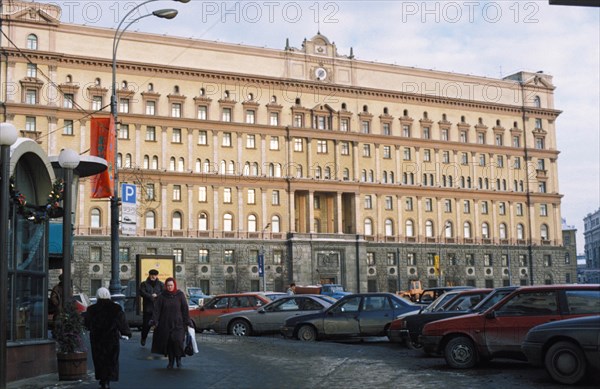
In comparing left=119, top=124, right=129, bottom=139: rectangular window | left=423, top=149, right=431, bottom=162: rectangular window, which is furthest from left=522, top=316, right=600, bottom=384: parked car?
left=423, top=149, right=431, bottom=162: rectangular window

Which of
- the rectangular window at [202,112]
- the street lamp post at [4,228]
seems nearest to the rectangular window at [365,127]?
the rectangular window at [202,112]

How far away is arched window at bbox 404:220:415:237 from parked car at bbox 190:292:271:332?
55800 millimetres

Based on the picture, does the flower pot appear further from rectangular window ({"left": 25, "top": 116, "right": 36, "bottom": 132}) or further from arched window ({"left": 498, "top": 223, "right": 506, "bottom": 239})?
arched window ({"left": 498, "top": 223, "right": 506, "bottom": 239})

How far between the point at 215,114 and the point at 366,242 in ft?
63.2

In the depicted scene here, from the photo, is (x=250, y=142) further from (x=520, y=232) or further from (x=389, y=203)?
(x=520, y=232)

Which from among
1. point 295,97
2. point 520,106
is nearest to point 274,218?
point 295,97

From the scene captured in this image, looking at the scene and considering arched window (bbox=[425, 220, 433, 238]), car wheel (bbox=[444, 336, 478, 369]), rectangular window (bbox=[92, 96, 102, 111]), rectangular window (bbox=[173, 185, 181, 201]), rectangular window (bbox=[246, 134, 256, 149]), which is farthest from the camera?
arched window (bbox=[425, 220, 433, 238])

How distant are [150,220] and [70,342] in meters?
58.6

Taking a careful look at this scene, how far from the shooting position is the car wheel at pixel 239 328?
92.1 ft

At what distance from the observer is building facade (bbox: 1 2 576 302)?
69875mm

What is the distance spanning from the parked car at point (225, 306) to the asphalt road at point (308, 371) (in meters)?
7.68

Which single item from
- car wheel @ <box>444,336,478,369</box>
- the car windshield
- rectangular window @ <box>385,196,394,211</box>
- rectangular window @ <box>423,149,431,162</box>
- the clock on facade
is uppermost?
the clock on facade

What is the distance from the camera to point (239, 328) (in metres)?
28.2

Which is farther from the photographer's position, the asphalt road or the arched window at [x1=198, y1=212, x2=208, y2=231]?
the arched window at [x1=198, y1=212, x2=208, y2=231]
